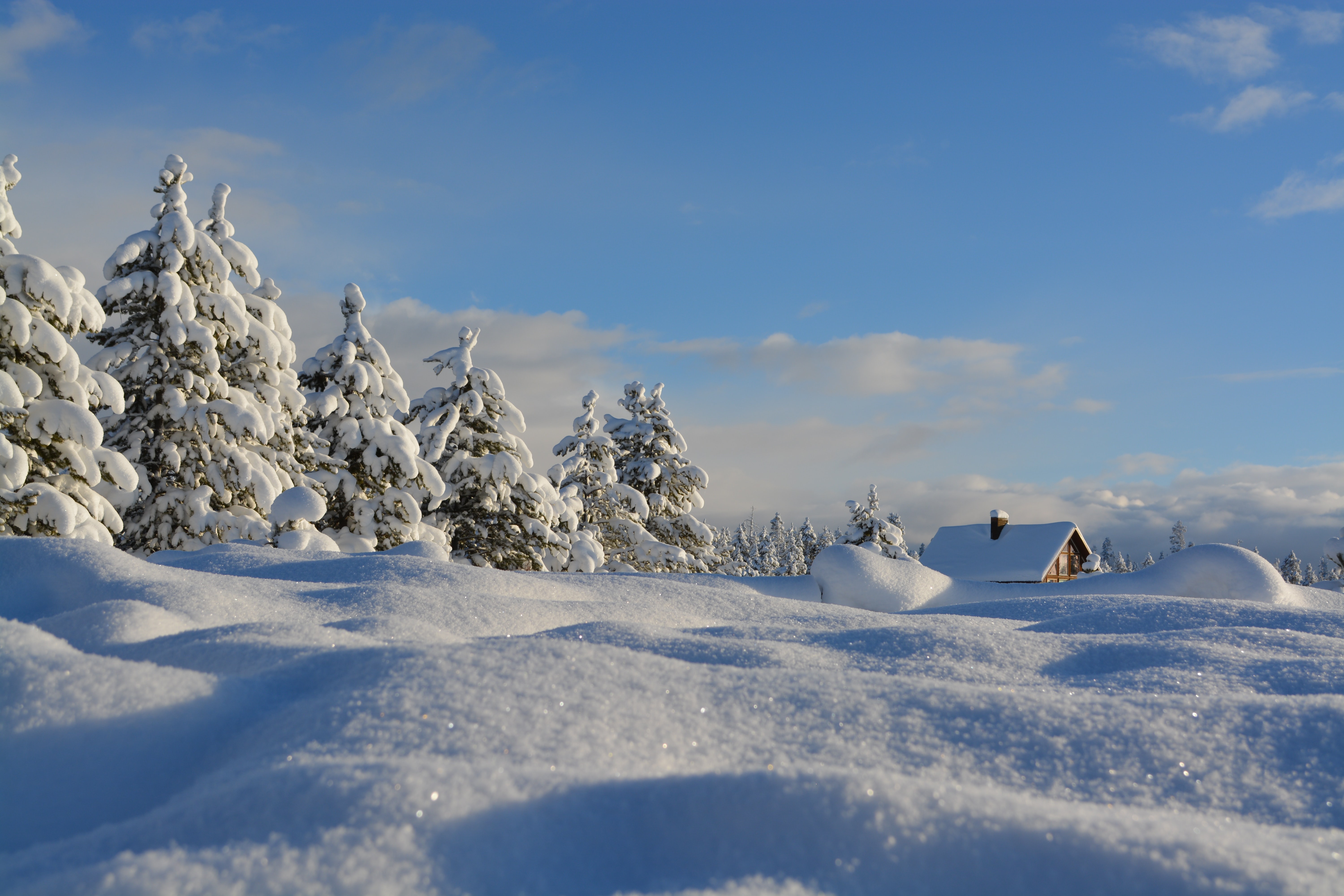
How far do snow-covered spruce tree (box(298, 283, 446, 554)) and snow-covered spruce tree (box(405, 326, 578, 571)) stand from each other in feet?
4.75

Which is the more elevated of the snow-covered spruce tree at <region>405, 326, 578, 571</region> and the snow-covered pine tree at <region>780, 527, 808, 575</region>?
the snow-covered spruce tree at <region>405, 326, 578, 571</region>

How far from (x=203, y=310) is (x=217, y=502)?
3.43m

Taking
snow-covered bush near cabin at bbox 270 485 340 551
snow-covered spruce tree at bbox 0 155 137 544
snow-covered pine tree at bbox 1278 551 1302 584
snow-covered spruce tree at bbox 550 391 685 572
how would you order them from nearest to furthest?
snow-covered spruce tree at bbox 0 155 137 544 → snow-covered bush near cabin at bbox 270 485 340 551 → snow-covered spruce tree at bbox 550 391 685 572 → snow-covered pine tree at bbox 1278 551 1302 584

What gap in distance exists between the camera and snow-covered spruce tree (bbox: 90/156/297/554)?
13328 millimetres

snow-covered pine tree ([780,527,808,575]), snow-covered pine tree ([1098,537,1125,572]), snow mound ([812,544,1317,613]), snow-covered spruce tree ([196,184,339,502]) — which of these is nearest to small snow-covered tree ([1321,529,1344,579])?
snow mound ([812,544,1317,613])

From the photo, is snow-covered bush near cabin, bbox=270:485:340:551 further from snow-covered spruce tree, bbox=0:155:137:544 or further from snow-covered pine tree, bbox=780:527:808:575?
snow-covered pine tree, bbox=780:527:808:575

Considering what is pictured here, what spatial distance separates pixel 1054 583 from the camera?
6613mm

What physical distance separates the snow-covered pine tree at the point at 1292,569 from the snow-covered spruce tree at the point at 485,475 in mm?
88818

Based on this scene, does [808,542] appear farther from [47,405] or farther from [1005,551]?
[47,405]

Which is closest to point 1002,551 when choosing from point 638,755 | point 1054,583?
point 1054,583

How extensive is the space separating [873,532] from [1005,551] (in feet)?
22.6

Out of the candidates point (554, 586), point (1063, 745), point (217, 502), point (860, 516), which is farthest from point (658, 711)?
point (860, 516)

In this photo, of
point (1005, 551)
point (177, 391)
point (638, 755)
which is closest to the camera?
point (638, 755)

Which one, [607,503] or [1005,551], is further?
[1005,551]
